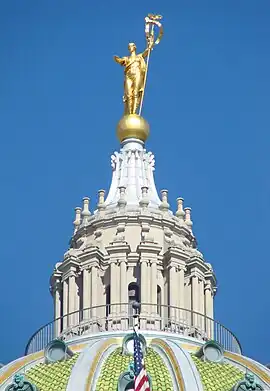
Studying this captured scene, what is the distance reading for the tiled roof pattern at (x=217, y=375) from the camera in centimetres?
9738

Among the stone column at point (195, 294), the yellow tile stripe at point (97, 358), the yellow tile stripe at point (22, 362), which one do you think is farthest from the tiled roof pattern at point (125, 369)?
the stone column at point (195, 294)

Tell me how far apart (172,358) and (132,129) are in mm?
13405

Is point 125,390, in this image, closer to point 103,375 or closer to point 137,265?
point 103,375

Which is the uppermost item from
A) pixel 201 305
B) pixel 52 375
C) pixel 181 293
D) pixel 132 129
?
Result: pixel 132 129

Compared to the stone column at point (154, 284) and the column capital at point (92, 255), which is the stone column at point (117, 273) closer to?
the column capital at point (92, 255)

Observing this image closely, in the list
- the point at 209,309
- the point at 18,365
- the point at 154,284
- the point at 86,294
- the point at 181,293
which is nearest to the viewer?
the point at 18,365

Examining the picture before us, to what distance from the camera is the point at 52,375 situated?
322 feet

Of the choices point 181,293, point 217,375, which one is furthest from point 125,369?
point 181,293

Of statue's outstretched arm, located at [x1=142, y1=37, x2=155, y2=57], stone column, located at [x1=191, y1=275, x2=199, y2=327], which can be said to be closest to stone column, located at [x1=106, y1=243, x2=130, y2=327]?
stone column, located at [x1=191, y1=275, x2=199, y2=327]

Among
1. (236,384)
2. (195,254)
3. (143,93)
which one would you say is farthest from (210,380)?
(143,93)

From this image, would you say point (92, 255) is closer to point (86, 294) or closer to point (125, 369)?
point (86, 294)

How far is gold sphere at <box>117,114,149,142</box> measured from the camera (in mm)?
108875

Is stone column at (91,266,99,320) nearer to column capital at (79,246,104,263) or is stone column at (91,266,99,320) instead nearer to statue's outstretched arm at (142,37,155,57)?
column capital at (79,246,104,263)

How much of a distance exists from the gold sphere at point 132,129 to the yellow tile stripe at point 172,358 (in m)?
11.4
